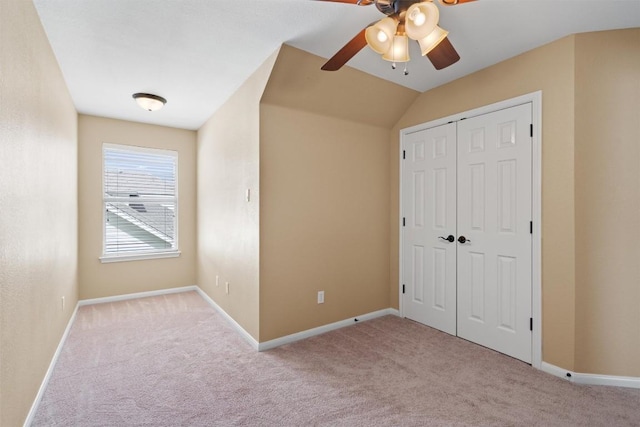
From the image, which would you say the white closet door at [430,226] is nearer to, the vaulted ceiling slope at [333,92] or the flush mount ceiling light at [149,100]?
the vaulted ceiling slope at [333,92]

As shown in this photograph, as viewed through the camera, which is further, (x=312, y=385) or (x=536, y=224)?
(x=536, y=224)

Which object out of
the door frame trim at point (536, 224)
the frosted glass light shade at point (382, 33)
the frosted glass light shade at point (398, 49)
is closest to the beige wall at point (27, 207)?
the frosted glass light shade at point (382, 33)

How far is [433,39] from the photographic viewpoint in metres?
1.60

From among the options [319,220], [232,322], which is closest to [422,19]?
[319,220]

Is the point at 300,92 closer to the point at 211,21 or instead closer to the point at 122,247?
the point at 211,21

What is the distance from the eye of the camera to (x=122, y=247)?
4.30 meters

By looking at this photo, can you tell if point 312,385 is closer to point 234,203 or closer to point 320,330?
point 320,330

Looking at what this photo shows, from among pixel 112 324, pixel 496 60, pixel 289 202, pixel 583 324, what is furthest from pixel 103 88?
pixel 583 324

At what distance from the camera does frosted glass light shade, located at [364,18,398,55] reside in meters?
1.59

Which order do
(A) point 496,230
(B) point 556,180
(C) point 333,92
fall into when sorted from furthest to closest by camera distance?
(C) point 333,92 < (A) point 496,230 < (B) point 556,180

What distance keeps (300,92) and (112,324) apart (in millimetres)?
3197

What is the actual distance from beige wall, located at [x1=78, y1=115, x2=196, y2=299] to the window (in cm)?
8

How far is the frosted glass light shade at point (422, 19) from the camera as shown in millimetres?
1425

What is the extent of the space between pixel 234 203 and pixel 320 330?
1.63 metres
